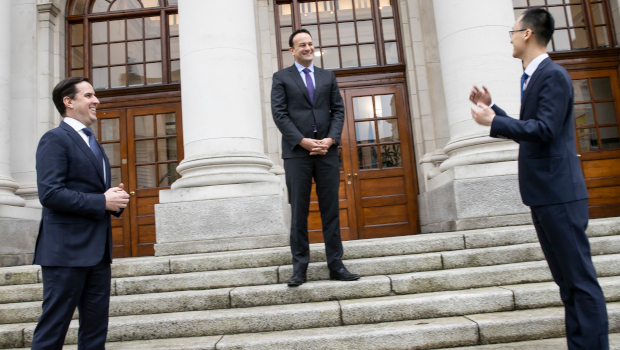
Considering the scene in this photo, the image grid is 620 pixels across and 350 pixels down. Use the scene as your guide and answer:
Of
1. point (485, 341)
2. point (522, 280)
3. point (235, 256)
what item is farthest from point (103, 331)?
point (522, 280)

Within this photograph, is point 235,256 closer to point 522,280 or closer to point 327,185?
point 327,185

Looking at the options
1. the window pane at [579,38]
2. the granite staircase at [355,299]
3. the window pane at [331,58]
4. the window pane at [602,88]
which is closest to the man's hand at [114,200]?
the granite staircase at [355,299]

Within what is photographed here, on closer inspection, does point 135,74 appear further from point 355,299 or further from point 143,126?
point 355,299

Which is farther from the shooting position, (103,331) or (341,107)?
(341,107)

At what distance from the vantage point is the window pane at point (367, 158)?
8.80m

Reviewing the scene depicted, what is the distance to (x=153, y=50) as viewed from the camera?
9375mm

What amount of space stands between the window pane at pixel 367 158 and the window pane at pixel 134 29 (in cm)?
Answer: 516

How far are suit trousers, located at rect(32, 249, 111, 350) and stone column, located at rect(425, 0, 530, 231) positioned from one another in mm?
4487

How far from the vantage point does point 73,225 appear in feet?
8.43

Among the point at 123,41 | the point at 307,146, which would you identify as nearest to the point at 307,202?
the point at 307,146

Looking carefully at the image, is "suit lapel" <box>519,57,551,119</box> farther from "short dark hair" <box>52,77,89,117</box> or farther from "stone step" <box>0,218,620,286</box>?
"short dark hair" <box>52,77,89,117</box>

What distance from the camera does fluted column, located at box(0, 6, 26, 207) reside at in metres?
7.79

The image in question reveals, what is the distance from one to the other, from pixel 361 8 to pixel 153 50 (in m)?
4.37

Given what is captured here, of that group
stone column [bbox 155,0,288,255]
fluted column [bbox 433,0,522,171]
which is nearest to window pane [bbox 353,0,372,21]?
fluted column [bbox 433,0,522,171]
